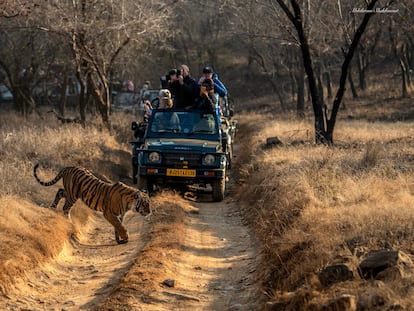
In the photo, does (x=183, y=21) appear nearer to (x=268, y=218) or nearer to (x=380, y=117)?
(x=380, y=117)

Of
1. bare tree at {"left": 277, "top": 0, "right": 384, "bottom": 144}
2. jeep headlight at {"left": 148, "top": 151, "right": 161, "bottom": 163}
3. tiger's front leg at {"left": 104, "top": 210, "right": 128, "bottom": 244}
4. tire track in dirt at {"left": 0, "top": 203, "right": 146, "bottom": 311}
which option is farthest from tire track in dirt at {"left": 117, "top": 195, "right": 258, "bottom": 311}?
bare tree at {"left": 277, "top": 0, "right": 384, "bottom": 144}

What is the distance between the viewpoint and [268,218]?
1127 cm

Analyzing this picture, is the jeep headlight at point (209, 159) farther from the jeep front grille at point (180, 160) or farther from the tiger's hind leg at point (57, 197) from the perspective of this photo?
the tiger's hind leg at point (57, 197)

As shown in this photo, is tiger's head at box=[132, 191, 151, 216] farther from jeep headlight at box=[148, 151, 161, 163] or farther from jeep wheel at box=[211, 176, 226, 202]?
jeep wheel at box=[211, 176, 226, 202]

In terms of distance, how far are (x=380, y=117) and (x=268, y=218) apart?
2408 centimetres

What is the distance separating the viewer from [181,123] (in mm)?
15969

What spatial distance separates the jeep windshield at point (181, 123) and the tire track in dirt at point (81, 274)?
161 inches

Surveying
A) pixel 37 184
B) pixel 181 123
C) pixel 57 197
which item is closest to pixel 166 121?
pixel 181 123

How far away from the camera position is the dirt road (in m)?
7.69

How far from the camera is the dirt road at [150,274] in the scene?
769 centimetres

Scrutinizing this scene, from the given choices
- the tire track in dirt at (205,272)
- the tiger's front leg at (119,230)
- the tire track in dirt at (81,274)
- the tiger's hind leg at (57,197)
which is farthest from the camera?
the tiger's hind leg at (57,197)

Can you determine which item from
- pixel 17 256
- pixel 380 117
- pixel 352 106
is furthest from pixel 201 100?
pixel 352 106

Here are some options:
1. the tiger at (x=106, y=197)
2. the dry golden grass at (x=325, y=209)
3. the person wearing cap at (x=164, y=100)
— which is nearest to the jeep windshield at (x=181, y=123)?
the person wearing cap at (x=164, y=100)

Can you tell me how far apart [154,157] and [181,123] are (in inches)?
62.0
